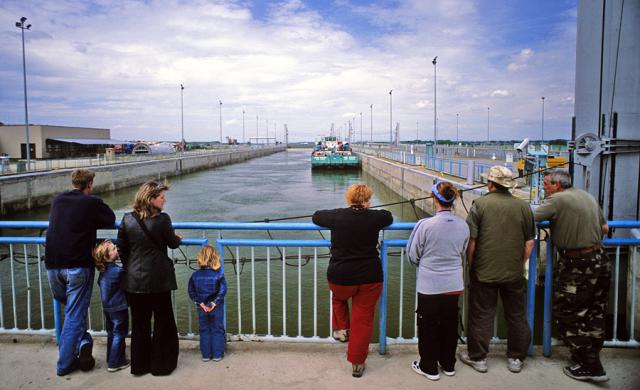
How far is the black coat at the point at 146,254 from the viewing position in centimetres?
395

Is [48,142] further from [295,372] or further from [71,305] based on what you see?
[295,372]

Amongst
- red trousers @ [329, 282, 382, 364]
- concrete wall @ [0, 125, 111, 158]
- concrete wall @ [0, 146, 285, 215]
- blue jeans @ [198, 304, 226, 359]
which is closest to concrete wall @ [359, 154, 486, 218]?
red trousers @ [329, 282, 382, 364]

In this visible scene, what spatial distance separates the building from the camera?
2192 inches

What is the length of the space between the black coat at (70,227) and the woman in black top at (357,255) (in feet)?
6.51

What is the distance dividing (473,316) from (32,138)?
217 feet

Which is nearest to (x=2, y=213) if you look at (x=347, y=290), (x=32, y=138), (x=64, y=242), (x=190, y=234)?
(x=190, y=234)

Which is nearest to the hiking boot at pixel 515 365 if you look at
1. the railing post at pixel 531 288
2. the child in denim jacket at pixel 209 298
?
the railing post at pixel 531 288

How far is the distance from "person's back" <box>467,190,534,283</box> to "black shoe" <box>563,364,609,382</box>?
958mm

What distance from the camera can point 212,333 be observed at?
441 cm

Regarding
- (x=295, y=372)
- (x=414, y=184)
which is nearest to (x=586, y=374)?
(x=295, y=372)

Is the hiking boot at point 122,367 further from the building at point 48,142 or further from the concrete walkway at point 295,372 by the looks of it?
the building at point 48,142

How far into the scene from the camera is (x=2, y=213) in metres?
24.0

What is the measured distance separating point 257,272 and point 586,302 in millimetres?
10103

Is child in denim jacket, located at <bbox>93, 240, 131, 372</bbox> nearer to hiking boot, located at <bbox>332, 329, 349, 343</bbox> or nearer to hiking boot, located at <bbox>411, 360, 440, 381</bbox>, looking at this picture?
hiking boot, located at <bbox>332, 329, 349, 343</bbox>
